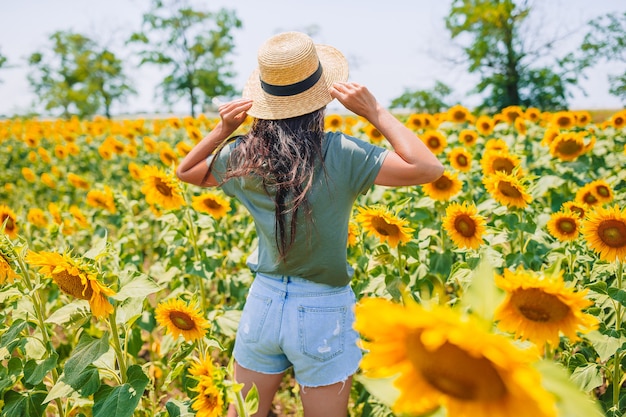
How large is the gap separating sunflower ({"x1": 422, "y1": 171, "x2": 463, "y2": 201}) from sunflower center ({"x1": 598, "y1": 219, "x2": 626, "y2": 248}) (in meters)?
0.97

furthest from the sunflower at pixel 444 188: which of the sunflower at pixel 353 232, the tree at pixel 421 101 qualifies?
the tree at pixel 421 101

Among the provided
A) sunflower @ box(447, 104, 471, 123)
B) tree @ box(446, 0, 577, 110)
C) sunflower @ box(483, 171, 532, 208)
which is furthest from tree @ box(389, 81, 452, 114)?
sunflower @ box(483, 171, 532, 208)

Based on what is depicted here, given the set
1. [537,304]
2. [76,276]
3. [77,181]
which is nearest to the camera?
[537,304]

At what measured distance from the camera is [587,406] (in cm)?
59

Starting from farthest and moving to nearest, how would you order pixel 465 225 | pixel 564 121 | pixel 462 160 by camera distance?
pixel 564 121, pixel 462 160, pixel 465 225

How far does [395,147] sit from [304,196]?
35cm

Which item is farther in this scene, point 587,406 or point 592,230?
point 592,230

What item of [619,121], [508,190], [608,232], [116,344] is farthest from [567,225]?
[619,121]

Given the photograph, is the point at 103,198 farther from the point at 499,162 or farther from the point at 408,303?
the point at 408,303

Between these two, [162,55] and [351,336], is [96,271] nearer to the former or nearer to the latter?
[351,336]

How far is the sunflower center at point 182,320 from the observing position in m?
1.79

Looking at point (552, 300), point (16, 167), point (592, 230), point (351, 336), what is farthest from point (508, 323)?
point (16, 167)

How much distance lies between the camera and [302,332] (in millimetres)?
1712

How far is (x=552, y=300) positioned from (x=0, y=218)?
3054 millimetres
